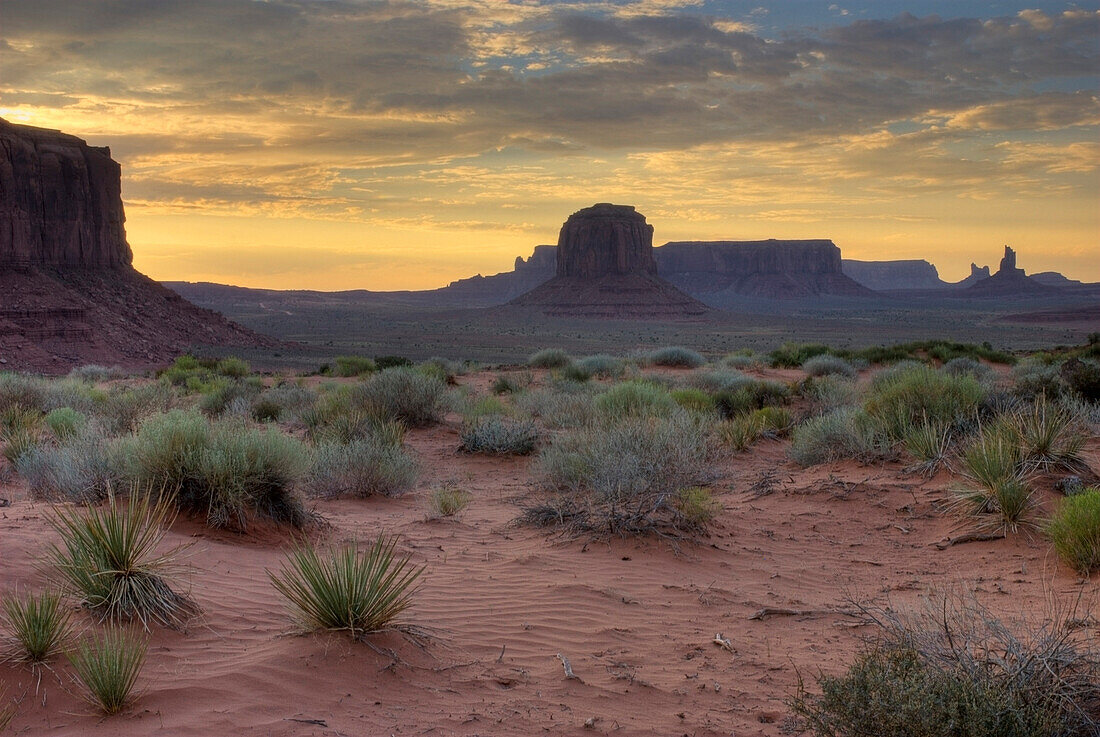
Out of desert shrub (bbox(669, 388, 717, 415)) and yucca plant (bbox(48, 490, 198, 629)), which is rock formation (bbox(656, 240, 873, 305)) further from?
yucca plant (bbox(48, 490, 198, 629))

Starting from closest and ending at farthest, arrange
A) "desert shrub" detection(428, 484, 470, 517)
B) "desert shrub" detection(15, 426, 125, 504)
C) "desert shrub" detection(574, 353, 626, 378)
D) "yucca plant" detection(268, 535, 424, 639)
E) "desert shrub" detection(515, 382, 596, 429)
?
"yucca plant" detection(268, 535, 424, 639)
"desert shrub" detection(15, 426, 125, 504)
"desert shrub" detection(428, 484, 470, 517)
"desert shrub" detection(515, 382, 596, 429)
"desert shrub" detection(574, 353, 626, 378)

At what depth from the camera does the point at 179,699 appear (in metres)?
4.11

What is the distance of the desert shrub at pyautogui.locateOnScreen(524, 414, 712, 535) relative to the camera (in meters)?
7.99

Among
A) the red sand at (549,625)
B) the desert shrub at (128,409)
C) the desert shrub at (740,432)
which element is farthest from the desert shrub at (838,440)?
the desert shrub at (128,409)

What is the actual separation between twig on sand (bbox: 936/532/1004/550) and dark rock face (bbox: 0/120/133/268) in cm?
5484

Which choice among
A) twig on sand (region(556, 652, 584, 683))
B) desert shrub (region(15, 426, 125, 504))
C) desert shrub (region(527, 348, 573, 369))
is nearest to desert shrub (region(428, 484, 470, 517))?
desert shrub (region(15, 426, 125, 504))

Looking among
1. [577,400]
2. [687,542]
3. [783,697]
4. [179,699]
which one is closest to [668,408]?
[577,400]

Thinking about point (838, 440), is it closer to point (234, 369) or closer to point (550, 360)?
point (550, 360)

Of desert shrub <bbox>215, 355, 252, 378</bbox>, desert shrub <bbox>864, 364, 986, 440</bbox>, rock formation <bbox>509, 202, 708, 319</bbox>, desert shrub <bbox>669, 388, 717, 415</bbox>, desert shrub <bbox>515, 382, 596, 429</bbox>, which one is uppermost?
rock formation <bbox>509, 202, 708, 319</bbox>

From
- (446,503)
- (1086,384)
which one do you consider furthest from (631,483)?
(1086,384)

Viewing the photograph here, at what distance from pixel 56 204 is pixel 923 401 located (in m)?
56.8

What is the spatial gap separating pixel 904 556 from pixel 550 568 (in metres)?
3.24

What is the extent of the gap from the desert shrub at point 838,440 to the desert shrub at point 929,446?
1.54ft

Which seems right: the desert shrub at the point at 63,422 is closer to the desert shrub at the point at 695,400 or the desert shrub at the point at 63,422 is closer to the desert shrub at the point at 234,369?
the desert shrub at the point at 695,400
